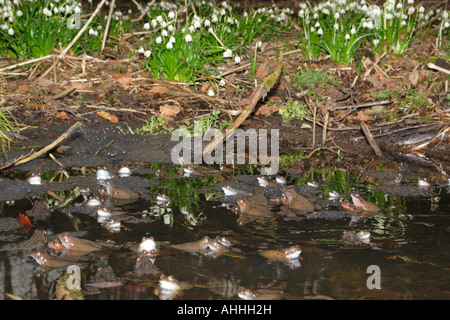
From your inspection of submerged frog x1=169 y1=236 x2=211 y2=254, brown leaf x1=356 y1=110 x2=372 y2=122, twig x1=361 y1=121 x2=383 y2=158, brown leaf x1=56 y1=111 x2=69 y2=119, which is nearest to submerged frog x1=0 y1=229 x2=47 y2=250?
submerged frog x1=169 y1=236 x2=211 y2=254

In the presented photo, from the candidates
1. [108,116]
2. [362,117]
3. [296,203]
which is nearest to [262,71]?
[362,117]

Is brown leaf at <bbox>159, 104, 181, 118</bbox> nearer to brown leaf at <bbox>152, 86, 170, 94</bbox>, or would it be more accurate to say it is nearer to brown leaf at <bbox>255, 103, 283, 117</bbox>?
brown leaf at <bbox>152, 86, 170, 94</bbox>

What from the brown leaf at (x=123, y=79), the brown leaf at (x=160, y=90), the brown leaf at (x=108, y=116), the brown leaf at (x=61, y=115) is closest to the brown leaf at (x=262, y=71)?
the brown leaf at (x=160, y=90)

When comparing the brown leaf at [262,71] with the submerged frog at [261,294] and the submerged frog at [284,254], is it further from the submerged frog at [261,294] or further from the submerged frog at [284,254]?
the submerged frog at [261,294]

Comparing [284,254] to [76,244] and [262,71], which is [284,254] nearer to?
[76,244]

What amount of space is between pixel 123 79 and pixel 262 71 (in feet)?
6.93

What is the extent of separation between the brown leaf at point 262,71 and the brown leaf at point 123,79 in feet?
6.34

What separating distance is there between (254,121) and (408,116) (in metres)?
2.10

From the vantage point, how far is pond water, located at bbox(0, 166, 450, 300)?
335 centimetres

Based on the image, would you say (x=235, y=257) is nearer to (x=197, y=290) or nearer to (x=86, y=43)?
(x=197, y=290)

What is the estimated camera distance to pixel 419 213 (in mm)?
4719

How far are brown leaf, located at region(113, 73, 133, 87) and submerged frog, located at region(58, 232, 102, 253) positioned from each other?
440cm

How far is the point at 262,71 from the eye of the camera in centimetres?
822
